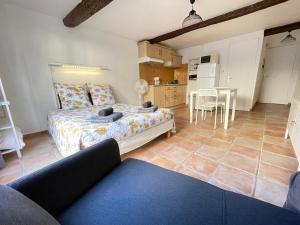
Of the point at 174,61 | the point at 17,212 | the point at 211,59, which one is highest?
the point at 174,61

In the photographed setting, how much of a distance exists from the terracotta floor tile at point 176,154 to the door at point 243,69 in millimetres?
3602

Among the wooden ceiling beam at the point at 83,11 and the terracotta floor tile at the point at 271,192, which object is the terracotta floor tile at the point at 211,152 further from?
the wooden ceiling beam at the point at 83,11

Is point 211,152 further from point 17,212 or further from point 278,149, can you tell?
point 17,212

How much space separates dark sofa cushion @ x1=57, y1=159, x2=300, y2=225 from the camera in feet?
2.00

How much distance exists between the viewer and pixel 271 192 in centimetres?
123

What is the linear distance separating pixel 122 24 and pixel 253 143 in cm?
351

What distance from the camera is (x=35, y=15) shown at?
2.46m

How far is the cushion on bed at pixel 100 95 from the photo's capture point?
9.91ft

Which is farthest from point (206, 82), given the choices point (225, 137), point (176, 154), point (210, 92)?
point (176, 154)

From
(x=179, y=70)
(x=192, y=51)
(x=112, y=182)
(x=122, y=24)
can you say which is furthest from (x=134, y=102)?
(x=112, y=182)

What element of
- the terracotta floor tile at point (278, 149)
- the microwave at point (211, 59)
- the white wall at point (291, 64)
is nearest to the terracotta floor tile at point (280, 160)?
the terracotta floor tile at point (278, 149)

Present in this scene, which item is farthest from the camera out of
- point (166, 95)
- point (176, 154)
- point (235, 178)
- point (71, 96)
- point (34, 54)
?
point (166, 95)

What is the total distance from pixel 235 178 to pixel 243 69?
13.3 feet

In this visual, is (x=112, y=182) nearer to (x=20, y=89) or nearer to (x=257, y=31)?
(x=20, y=89)
